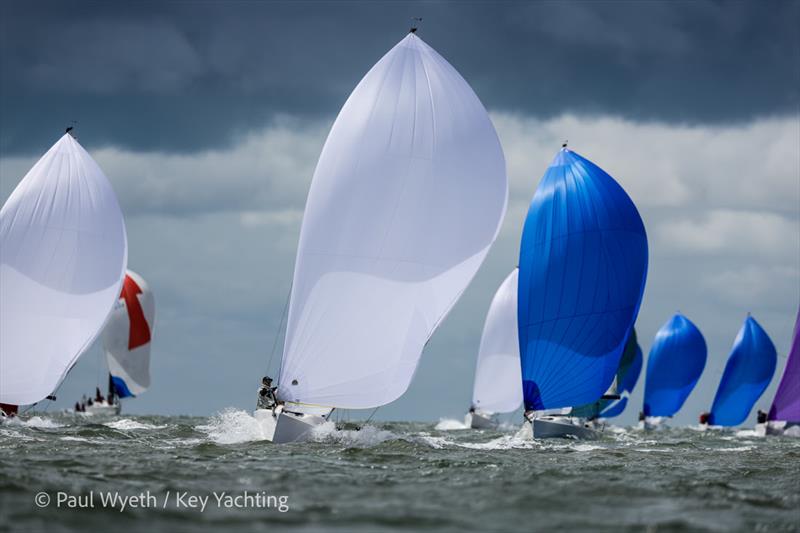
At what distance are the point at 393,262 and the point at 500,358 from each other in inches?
1374

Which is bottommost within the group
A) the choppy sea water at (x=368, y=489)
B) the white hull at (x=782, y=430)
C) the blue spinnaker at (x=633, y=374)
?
the choppy sea water at (x=368, y=489)

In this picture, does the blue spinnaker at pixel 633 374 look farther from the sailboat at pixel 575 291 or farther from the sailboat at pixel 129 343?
the sailboat at pixel 575 291

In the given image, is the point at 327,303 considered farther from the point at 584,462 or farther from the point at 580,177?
the point at 580,177

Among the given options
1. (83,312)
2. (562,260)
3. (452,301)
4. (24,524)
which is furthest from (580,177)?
(24,524)

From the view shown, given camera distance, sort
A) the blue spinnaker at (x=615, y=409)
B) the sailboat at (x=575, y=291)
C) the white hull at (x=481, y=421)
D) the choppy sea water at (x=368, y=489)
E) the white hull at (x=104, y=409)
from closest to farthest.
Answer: the choppy sea water at (x=368, y=489) → the sailboat at (x=575, y=291) → the white hull at (x=481, y=421) → the blue spinnaker at (x=615, y=409) → the white hull at (x=104, y=409)

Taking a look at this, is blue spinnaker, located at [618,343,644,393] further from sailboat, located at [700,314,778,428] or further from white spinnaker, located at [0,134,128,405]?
white spinnaker, located at [0,134,128,405]

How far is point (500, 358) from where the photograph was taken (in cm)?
5809

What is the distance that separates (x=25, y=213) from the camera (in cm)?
3250

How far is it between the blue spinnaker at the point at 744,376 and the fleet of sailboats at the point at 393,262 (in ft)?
65.2

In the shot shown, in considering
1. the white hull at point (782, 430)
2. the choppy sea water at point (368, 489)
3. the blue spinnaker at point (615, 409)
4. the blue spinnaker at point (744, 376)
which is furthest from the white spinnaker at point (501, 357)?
the choppy sea water at point (368, 489)

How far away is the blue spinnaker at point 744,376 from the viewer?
66.6m

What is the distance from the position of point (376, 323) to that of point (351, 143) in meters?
4.48

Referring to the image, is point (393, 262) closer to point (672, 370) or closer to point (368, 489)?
point (368, 489)

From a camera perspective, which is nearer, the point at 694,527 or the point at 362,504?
the point at 694,527
